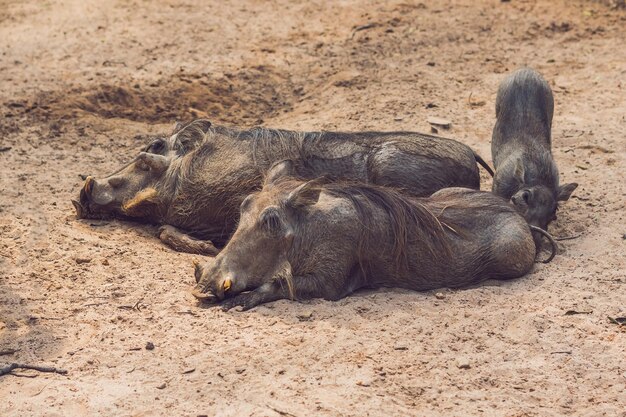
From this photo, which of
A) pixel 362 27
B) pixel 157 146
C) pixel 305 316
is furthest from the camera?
pixel 362 27

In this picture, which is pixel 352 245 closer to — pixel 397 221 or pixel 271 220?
pixel 397 221

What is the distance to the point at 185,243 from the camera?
6262 millimetres

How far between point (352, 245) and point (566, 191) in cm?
171

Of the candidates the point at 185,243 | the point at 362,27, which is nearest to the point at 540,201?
the point at 185,243

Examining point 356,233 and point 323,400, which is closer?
point 323,400

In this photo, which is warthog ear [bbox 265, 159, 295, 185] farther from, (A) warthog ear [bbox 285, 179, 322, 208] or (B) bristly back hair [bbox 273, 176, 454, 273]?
(A) warthog ear [bbox 285, 179, 322, 208]

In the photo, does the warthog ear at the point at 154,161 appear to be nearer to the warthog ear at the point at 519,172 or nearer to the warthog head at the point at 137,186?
the warthog head at the point at 137,186

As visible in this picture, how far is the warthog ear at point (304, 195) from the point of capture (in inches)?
216

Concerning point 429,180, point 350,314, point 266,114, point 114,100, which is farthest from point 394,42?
point 350,314

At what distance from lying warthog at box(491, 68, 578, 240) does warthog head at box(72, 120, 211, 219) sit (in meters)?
1.90

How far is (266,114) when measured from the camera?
8.12 m

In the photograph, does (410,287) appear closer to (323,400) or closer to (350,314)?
(350,314)

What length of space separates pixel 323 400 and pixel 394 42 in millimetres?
5579

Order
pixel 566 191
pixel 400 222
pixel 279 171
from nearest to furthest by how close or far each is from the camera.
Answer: pixel 400 222 → pixel 279 171 → pixel 566 191
